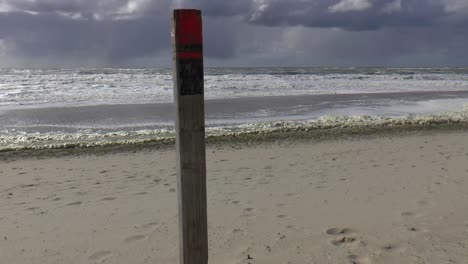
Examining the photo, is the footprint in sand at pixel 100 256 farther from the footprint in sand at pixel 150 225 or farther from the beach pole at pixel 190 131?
the beach pole at pixel 190 131

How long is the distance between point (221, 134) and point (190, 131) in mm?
8354

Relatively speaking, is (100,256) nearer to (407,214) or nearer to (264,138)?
(407,214)

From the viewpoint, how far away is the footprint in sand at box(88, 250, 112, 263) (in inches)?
153

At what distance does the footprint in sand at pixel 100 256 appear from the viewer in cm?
390

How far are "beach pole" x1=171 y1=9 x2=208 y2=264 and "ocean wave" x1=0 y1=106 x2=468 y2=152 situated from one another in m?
7.36

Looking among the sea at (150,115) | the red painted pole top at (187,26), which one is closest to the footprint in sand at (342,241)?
the red painted pole top at (187,26)

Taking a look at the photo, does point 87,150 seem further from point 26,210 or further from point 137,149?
point 26,210

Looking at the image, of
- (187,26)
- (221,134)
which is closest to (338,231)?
(187,26)

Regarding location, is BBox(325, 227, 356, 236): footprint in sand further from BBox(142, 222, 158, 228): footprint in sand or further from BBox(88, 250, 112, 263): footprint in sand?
BBox(88, 250, 112, 263): footprint in sand

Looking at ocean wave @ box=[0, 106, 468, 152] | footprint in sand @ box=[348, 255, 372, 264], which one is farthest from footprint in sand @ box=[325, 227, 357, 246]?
ocean wave @ box=[0, 106, 468, 152]

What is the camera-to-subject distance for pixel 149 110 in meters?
16.1

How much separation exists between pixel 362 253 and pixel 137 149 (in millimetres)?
6283

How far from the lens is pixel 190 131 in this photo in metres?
2.39

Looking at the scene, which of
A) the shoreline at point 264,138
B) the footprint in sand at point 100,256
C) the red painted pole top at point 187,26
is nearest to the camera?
the red painted pole top at point 187,26
